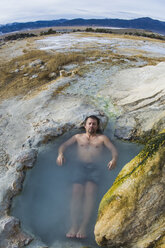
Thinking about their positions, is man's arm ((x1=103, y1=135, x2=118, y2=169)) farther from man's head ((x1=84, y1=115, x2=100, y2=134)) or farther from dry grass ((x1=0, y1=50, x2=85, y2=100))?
dry grass ((x1=0, y1=50, x2=85, y2=100))

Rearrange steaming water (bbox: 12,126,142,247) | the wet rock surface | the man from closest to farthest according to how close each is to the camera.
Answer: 1. the wet rock surface
2. steaming water (bbox: 12,126,142,247)
3. the man

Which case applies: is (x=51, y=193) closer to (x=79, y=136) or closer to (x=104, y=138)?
(x=79, y=136)

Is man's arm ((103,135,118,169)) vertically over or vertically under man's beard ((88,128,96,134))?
under

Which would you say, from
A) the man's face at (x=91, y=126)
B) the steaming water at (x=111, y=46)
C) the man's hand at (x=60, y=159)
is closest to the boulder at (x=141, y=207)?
the man's hand at (x=60, y=159)

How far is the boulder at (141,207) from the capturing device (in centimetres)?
319

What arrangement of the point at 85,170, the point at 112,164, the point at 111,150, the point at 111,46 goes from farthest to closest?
1. the point at 111,46
2. the point at 111,150
3. the point at 85,170
4. the point at 112,164

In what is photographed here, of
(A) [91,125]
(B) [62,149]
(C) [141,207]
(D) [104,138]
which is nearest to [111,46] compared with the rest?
(A) [91,125]

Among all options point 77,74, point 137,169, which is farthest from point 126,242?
point 77,74

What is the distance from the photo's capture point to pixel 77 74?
407 inches

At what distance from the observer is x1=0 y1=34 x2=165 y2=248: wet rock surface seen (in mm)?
3807

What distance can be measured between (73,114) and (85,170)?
2287 mm

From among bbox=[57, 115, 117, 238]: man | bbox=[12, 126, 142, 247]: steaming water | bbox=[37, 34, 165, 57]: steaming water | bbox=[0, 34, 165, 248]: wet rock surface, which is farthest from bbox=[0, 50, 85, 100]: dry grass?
bbox=[12, 126, 142, 247]: steaming water

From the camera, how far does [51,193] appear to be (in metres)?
4.95

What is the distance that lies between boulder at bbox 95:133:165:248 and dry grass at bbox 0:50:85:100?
308 inches
